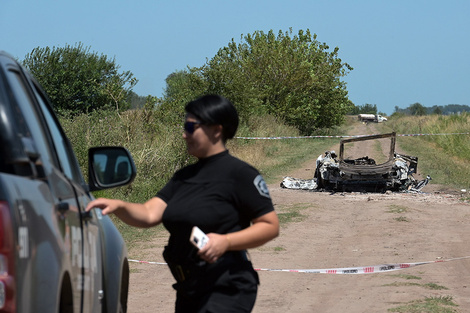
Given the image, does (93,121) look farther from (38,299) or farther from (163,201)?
(38,299)

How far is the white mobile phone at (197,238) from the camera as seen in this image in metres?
3.07

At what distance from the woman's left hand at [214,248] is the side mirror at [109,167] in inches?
28.6

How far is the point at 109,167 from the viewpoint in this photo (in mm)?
3803

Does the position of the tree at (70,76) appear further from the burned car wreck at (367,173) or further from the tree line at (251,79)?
the burned car wreck at (367,173)

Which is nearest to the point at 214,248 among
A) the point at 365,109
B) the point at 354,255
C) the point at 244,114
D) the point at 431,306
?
the point at 431,306

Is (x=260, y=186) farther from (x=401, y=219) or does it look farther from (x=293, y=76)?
(x=293, y=76)

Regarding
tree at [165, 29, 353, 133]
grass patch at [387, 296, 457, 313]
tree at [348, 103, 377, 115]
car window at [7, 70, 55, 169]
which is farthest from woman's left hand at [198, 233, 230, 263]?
tree at [348, 103, 377, 115]

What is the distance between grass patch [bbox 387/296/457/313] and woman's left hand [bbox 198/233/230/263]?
14.3 feet

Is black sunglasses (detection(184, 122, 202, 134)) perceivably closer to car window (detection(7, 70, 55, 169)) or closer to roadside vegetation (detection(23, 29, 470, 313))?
car window (detection(7, 70, 55, 169))

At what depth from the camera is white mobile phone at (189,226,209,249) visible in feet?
10.1

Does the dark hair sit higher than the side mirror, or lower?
higher

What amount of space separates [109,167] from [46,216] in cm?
142

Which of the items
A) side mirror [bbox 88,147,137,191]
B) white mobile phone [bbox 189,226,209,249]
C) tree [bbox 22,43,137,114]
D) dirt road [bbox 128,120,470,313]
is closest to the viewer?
white mobile phone [bbox 189,226,209,249]

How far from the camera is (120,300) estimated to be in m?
4.07
